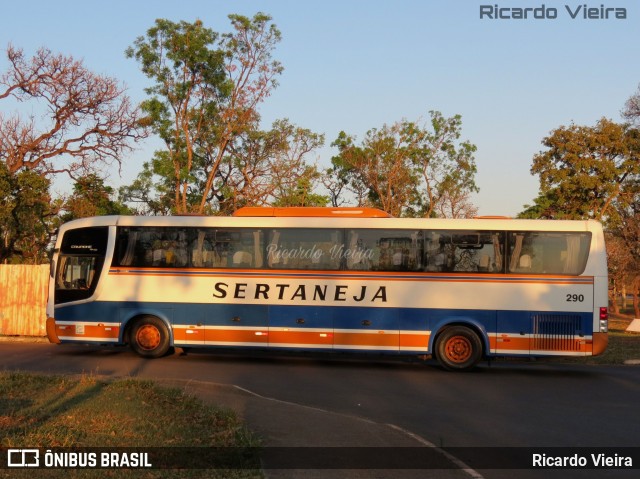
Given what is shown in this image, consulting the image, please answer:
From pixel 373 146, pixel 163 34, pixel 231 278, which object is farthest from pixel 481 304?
pixel 373 146

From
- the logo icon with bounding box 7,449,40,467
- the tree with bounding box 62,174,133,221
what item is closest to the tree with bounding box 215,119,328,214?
the tree with bounding box 62,174,133,221

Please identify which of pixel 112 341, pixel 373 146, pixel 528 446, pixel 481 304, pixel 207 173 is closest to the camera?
pixel 528 446

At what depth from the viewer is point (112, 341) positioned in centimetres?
1833

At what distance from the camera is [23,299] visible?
2384 centimetres

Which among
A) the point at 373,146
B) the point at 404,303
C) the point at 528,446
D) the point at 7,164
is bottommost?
the point at 528,446

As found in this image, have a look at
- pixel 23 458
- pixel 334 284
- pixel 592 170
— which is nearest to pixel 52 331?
pixel 334 284

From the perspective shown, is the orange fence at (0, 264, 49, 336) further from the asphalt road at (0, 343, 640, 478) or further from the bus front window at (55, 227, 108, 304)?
the bus front window at (55, 227, 108, 304)

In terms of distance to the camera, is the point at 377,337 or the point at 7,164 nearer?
the point at 377,337

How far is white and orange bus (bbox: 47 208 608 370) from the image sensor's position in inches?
667

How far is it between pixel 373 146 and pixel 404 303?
25.9 m

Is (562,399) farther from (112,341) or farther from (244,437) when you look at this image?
(112,341)

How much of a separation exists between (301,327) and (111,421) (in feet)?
29.6

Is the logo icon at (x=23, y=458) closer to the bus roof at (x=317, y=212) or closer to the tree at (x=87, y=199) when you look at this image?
the bus roof at (x=317, y=212)

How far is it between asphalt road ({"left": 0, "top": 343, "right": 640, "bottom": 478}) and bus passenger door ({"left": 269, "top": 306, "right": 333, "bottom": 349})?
56 cm
